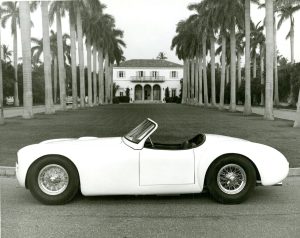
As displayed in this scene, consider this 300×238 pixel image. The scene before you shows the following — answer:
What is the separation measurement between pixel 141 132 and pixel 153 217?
132 centimetres

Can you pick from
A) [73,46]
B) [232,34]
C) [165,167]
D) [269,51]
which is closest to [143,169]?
[165,167]

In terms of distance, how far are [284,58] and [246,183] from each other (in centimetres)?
12018

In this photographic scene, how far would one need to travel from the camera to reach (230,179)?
6016 millimetres

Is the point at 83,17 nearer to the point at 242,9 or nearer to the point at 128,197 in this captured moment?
the point at 242,9

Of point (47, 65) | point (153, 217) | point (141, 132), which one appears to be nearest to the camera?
point (153, 217)

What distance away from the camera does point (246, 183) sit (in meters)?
5.99

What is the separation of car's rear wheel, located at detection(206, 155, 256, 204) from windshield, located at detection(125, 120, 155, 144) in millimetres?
972

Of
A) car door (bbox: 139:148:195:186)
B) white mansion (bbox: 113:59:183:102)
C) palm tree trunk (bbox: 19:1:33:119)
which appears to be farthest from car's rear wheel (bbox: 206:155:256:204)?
white mansion (bbox: 113:59:183:102)

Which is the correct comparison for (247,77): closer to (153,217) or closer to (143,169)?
(143,169)

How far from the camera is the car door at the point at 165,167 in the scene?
19.2ft

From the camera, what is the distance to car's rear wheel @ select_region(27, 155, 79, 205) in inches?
232

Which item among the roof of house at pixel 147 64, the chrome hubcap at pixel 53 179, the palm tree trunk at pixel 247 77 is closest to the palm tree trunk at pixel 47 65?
the palm tree trunk at pixel 247 77

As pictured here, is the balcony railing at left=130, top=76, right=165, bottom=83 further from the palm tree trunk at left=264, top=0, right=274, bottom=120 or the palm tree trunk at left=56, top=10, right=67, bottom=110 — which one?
the palm tree trunk at left=264, top=0, right=274, bottom=120

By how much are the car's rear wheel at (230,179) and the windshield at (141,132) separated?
0.97m
